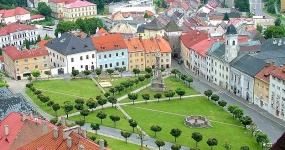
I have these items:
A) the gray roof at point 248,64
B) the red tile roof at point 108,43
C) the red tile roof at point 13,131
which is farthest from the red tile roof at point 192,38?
the red tile roof at point 13,131

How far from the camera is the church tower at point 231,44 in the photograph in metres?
89.2

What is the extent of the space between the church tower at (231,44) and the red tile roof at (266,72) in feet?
33.3

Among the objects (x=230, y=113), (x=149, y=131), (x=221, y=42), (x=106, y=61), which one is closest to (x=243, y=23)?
(x=221, y=42)

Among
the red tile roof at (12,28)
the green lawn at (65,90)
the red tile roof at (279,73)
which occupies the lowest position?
the green lawn at (65,90)

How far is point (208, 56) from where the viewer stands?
9994 centimetres

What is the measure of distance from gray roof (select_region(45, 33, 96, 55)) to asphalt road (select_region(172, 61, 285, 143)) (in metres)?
26.1

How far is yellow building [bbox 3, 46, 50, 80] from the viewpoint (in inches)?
3903

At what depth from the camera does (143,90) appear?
9031 cm

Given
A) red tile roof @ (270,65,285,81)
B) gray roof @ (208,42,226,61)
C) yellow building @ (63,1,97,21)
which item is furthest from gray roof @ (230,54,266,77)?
yellow building @ (63,1,97,21)

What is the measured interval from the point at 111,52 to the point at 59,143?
64904 mm

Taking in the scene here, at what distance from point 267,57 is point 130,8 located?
94175mm

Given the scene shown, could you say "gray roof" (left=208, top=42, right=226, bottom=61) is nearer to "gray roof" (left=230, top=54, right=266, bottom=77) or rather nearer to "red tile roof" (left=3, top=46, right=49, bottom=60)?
"gray roof" (left=230, top=54, right=266, bottom=77)

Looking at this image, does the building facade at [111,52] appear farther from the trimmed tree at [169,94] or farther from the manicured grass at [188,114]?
the manicured grass at [188,114]

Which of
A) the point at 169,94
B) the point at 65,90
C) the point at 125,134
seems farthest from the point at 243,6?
the point at 125,134
